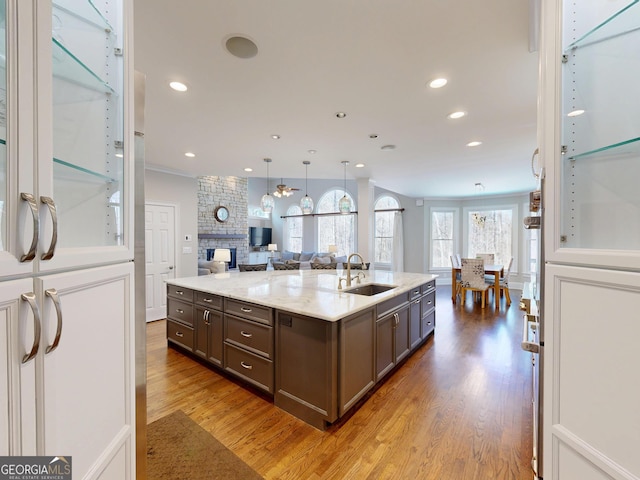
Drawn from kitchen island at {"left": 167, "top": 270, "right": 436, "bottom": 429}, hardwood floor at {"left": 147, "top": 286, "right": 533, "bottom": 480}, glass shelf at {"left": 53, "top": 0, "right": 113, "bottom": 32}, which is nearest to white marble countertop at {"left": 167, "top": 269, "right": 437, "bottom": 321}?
kitchen island at {"left": 167, "top": 270, "right": 436, "bottom": 429}

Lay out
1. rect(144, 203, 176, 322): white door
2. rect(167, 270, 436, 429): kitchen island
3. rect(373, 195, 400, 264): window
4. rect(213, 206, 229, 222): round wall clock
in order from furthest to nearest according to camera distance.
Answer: rect(213, 206, 229, 222): round wall clock < rect(373, 195, 400, 264): window < rect(144, 203, 176, 322): white door < rect(167, 270, 436, 429): kitchen island

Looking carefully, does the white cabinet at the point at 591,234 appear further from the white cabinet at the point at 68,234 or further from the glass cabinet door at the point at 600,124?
the white cabinet at the point at 68,234

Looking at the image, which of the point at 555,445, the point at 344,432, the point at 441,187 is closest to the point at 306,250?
the point at 441,187

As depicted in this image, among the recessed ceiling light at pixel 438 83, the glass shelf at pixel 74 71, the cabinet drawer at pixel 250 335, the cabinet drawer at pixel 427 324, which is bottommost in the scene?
the cabinet drawer at pixel 427 324

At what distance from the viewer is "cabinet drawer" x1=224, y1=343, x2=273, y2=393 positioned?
2240mm

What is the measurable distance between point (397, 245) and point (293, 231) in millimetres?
4706

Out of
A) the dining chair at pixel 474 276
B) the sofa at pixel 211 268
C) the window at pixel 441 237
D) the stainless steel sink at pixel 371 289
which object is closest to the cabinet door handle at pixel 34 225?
the stainless steel sink at pixel 371 289

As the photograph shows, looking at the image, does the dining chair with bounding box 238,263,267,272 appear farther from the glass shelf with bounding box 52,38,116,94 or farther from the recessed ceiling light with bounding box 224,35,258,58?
the glass shelf with bounding box 52,38,116,94

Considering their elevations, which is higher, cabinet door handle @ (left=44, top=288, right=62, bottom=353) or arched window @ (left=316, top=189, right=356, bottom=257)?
arched window @ (left=316, top=189, right=356, bottom=257)

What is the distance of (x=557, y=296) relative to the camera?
78 centimetres

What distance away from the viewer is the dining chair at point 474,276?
5258mm

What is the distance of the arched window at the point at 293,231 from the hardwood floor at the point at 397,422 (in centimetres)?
795

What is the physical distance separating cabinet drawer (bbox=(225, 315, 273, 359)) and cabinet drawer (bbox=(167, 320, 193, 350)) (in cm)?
74

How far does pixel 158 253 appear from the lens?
448 cm
